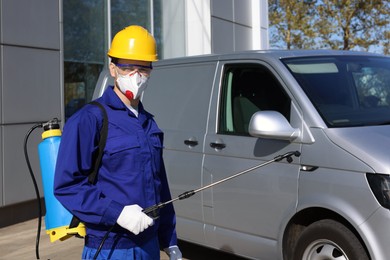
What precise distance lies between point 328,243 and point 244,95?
1610 mm

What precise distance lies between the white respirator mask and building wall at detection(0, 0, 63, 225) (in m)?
5.41

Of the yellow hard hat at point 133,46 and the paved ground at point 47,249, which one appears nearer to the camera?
the yellow hard hat at point 133,46

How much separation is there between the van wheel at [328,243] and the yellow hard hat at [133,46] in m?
1.91

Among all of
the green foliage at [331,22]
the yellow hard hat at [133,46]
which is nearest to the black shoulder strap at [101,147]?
the yellow hard hat at [133,46]

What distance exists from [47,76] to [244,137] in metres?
4.69

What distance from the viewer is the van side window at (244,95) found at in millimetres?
4652

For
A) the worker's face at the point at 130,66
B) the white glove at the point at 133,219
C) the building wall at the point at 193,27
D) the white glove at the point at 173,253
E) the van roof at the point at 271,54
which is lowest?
the white glove at the point at 173,253

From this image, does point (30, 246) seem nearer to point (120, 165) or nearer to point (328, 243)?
point (328, 243)

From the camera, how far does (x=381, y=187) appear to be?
355cm

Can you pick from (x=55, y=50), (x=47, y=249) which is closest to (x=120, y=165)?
(x=47, y=249)

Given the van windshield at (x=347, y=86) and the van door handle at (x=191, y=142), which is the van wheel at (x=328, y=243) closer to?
the van windshield at (x=347, y=86)

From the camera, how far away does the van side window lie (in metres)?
4.65

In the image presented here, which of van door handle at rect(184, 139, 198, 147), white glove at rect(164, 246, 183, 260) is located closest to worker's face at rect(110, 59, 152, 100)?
white glove at rect(164, 246, 183, 260)

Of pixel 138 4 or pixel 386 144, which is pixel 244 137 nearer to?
pixel 386 144
